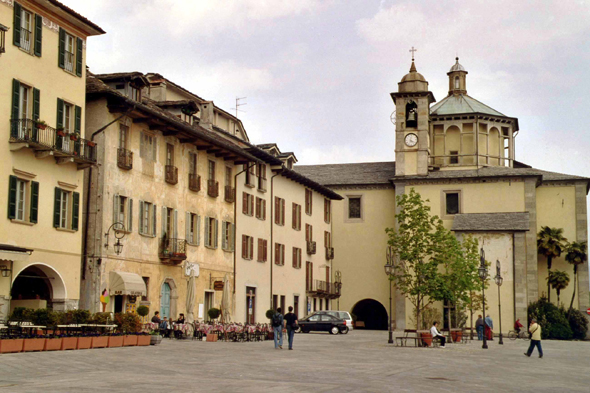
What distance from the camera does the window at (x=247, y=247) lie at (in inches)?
1919

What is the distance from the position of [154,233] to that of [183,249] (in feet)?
6.52

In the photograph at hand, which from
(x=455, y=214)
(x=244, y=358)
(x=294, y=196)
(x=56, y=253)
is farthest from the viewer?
(x=455, y=214)

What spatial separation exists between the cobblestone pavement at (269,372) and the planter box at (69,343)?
2.40 ft

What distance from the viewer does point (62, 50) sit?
31.8 m

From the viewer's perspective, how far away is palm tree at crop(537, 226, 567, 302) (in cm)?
6372

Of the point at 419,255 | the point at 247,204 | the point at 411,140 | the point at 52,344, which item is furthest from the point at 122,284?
the point at 411,140

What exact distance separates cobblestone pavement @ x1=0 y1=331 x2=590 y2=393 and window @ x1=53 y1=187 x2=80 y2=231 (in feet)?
21.8

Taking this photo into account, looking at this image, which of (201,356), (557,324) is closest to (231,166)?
(201,356)

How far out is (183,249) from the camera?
131 ft

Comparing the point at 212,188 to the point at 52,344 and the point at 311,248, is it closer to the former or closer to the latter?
the point at 311,248

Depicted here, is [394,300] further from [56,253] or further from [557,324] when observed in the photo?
[56,253]

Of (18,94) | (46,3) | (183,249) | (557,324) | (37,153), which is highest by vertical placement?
(46,3)

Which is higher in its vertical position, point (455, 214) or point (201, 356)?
point (455, 214)

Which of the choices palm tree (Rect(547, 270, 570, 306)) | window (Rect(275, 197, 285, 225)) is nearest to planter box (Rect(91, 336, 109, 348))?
window (Rect(275, 197, 285, 225))
